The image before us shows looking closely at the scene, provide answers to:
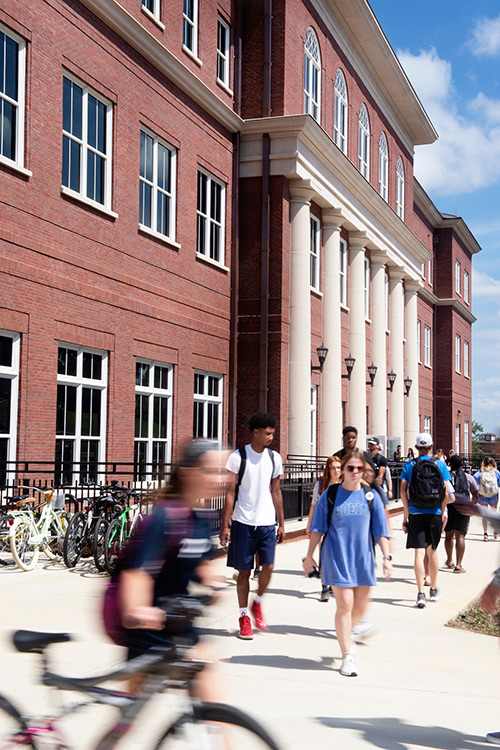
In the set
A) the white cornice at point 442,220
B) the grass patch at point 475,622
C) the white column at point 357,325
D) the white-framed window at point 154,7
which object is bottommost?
the grass patch at point 475,622

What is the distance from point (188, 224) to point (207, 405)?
185 inches

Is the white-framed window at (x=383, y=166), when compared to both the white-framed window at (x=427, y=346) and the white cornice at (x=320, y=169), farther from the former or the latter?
the white-framed window at (x=427, y=346)

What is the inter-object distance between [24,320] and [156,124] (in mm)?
7163

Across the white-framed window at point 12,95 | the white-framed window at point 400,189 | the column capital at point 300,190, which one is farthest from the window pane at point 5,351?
the white-framed window at point 400,189

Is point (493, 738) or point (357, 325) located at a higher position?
point (357, 325)

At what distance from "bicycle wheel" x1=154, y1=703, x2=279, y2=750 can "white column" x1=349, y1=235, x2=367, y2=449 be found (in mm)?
28652

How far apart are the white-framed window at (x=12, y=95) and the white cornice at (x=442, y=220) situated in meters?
32.9

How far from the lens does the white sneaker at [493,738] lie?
5.28 m

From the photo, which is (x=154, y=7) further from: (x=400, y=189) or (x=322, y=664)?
(x=400, y=189)

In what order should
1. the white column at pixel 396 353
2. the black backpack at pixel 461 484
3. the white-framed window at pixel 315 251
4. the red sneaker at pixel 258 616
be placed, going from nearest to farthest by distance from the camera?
the red sneaker at pixel 258 616
the black backpack at pixel 461 484
the white-framed window at pixel 315 251
the white column at pixel 396 353

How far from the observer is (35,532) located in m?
12.0

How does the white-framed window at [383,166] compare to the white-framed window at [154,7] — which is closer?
the white-framed window at [154,7]

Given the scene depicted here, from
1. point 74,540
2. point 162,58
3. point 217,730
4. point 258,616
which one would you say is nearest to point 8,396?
point 74,540

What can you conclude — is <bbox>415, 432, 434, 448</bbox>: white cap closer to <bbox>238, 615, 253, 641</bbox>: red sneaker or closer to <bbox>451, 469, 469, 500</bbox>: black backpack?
<bbox>238, 615, 253, 641</bbox>: red sneaker
